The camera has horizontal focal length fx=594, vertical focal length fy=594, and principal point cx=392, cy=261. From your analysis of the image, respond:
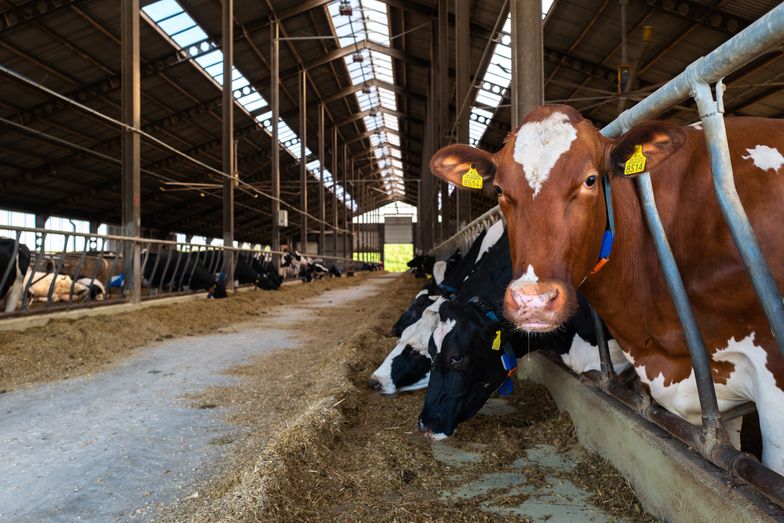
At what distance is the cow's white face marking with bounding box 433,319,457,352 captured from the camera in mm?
3180

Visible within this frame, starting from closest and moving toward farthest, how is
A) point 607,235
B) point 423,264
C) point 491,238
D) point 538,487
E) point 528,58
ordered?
1. point 607,235
2. point 538,487
3. point 491,238
4. point 528,58
5. point 423,264

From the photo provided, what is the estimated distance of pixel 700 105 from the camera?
5.73 ft

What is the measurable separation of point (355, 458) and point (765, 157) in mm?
1992

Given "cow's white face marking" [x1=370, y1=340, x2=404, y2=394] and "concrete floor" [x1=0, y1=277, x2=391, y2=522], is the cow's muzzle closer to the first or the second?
"concrete floor" [x1=0, y1=277, x2=391, y2=522]

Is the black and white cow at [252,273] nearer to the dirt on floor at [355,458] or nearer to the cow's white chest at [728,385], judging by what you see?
the dirt on floor at [355,458]

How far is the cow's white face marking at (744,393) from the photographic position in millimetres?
1709

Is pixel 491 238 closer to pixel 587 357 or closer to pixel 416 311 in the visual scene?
pixel 416 311

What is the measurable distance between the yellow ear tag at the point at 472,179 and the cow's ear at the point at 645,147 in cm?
54

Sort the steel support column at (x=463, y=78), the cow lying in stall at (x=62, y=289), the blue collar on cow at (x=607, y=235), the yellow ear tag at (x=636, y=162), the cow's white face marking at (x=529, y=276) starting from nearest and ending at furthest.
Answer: the cow's white face marking at (x=529, y=276) → the yellow ear tag at (x=636, y=162) → the blue collar on cow at (x=607, y=235) → the cow lying in stall at (x=62, y=289) → the steel support column at (x=463, y=78)


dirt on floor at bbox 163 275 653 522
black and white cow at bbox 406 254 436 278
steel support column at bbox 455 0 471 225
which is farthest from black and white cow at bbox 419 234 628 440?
black and white cow at bbox 406 254 436 278

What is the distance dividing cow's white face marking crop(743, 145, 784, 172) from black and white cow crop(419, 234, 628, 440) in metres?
1.26

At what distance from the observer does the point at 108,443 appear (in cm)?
300

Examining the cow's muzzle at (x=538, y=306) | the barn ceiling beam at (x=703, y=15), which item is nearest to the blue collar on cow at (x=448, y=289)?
the cow's muzzle at (x=538, y=306)

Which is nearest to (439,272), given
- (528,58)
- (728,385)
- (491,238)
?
(491,238)
